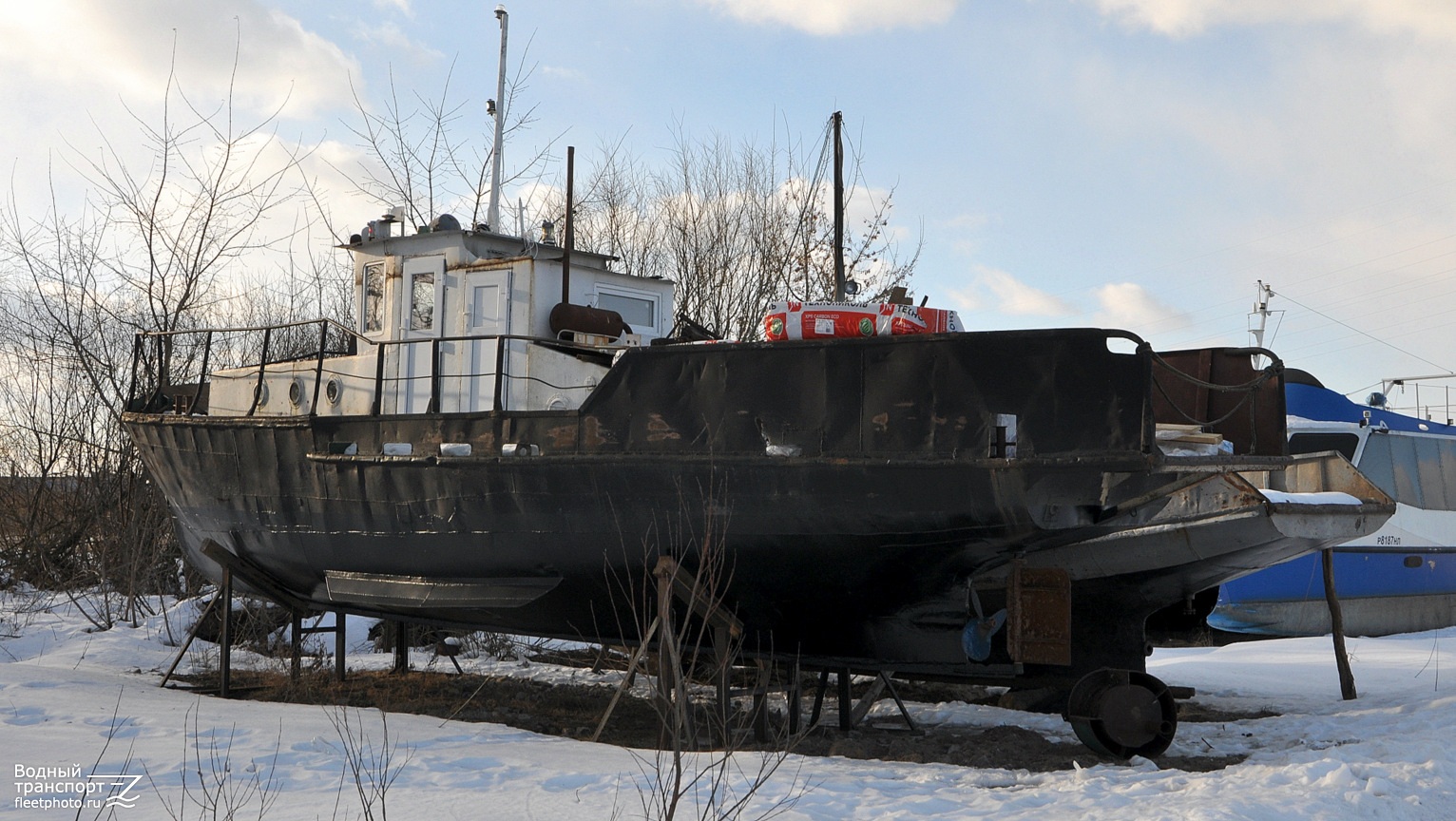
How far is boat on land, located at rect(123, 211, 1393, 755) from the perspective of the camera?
5.59m

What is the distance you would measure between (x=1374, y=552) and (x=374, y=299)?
10.7 metres

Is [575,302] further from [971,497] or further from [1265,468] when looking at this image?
[1265,468]

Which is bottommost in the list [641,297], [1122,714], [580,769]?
[580,769]

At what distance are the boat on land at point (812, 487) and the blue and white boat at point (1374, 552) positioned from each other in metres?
5.97

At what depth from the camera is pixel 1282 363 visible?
20.3 feet

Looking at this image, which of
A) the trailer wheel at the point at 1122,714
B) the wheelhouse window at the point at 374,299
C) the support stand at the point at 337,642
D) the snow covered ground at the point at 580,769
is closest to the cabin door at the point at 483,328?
the wheelhouse window at the point at 374,299

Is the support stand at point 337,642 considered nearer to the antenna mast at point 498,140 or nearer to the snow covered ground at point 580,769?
the snow covered ground at point 580,769

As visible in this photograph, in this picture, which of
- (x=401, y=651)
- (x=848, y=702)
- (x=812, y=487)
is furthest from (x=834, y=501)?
(x=401, y=651)

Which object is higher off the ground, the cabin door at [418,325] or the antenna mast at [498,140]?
the antenna mast at [498,140]

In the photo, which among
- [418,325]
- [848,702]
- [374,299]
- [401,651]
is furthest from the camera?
[401,651]

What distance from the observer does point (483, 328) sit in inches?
322

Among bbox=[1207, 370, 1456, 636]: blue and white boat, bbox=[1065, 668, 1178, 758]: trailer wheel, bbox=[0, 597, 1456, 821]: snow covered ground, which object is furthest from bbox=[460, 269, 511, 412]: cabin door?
bbox=[1207, 370, 1456, 636]: blue and white boat

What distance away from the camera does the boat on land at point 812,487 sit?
5594 millimetres

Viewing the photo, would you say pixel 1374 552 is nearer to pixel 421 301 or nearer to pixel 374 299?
pixel 421 301
